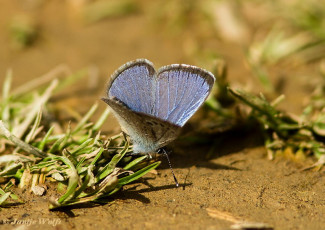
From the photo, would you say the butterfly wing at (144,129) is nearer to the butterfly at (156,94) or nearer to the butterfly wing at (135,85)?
A: the butterfly at (156,94)

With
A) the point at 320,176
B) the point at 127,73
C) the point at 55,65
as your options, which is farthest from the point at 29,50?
the point at 320,176

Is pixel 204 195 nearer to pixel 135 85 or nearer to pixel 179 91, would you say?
pixel 179 91

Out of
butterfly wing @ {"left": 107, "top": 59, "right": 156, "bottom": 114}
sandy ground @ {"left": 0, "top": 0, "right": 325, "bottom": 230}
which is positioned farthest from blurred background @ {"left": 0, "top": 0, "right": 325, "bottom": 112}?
butterfly wing @ {"left": 107, "top": 59, "right": 156, "bottom": 114}

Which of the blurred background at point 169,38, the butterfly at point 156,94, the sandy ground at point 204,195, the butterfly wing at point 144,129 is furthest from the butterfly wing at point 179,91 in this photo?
the blurred background at point 169,38

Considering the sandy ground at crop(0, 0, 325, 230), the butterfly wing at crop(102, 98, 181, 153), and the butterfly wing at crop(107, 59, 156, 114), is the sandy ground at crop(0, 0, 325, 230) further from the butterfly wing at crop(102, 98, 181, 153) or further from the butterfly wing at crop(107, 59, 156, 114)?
the butterfly wing at crop(107, 59, 156, 114)

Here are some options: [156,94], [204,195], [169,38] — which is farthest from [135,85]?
[169,38]
